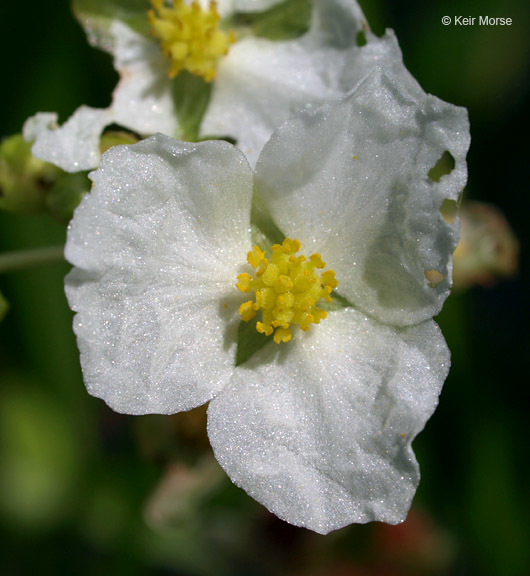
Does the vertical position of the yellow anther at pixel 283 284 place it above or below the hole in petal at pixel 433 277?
below

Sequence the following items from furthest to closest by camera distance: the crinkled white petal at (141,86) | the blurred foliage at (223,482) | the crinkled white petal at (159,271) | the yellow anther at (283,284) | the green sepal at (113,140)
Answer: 1. the blurred foliage at (223,482)
2. the crinkled white petal at (141,86)
3. the green sepal at (113,140)
4. the yellow anther at (283,284)
5. the crinkled white petal at (159,271)

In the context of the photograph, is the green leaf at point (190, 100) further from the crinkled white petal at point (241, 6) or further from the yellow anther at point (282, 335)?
the yellow anther at point (282, 335)

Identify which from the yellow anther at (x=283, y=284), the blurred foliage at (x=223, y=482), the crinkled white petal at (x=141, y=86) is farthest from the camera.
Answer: the blurred foliage at (x=223, y=482)

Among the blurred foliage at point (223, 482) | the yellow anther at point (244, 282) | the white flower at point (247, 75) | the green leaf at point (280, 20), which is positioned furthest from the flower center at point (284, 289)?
the blurred foliage at point (223, 482)

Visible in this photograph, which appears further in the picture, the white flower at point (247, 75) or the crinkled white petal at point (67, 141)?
the white flower at point (247, 75)

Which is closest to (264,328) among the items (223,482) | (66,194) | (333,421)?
(333,421)

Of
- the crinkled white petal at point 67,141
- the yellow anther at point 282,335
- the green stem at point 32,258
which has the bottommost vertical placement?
the green stem at point 32,258
